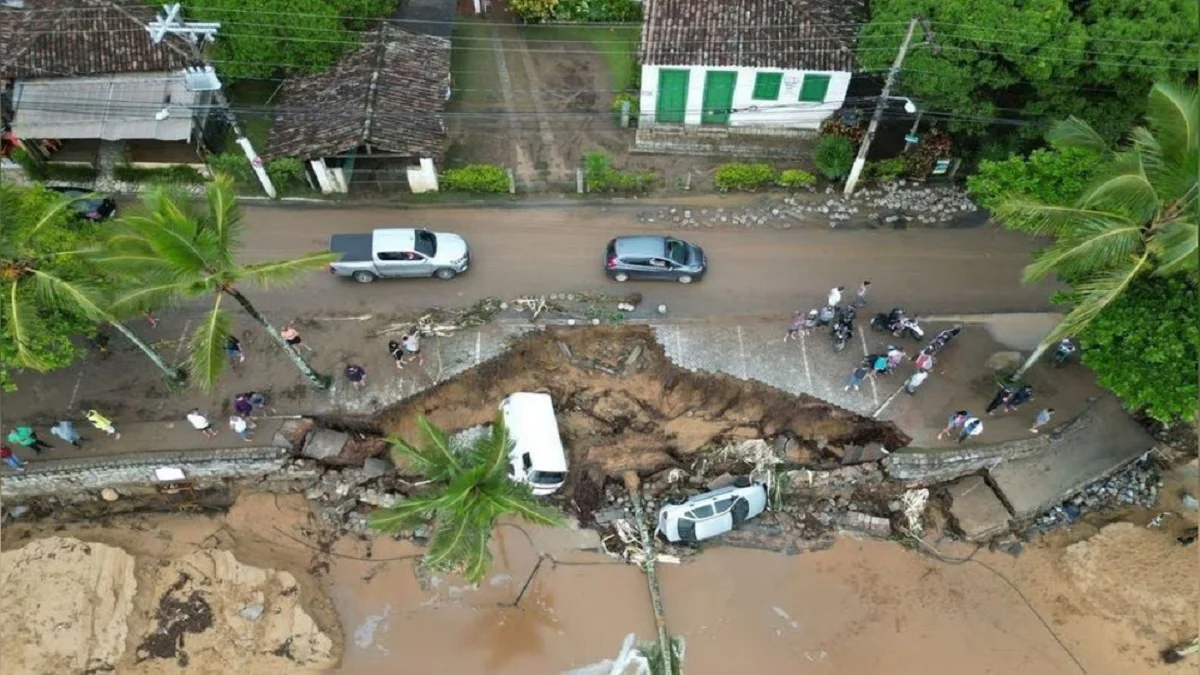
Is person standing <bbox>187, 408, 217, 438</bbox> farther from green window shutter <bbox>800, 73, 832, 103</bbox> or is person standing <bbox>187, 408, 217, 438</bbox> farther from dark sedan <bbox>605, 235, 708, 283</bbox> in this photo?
green window shutter <bbox>800, 73, 832, 103</bbox>

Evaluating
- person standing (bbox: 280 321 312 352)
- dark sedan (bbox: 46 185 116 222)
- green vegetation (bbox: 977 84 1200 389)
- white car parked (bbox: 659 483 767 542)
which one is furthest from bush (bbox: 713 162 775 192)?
dark sedan (bbox: 46 185 116 222)

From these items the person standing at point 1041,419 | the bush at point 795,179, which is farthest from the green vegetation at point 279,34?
the person standing at point 1041,419

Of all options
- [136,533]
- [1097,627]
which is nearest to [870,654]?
[1097,627]

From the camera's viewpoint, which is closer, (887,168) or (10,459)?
(10,459)

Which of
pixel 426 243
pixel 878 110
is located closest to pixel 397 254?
pixel 426 243

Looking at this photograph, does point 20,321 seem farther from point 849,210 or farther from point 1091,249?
point 1091,249

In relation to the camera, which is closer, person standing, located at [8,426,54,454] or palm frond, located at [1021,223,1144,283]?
palm frond, located at [1021,223,1144,283]

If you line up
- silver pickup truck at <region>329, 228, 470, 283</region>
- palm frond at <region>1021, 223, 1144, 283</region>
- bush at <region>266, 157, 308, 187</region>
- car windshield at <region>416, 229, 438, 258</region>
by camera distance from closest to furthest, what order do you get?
palm frond at <region>1021, 223, 1144, 283</region> → silver pickup truck at <region>329, 228, 470, 283</region> → car windshield at <region>416, 229, 438, 258</region> → bush at <region>266, 157, 308, 187</region>
